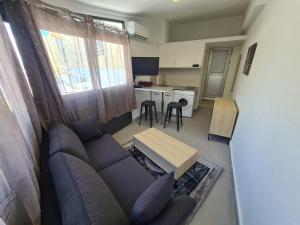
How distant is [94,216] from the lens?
66cm

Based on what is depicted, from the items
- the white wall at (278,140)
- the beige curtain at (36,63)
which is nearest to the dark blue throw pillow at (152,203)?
the white wall at (278,140)

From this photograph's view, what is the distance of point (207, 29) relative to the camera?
4.19 metres

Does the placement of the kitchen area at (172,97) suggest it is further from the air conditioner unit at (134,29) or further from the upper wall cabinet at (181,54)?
the air conditioner unit at (134,29)

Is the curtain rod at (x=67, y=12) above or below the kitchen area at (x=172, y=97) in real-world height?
above

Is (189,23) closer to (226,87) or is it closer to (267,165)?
(226,87)

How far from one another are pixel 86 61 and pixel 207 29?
392cm

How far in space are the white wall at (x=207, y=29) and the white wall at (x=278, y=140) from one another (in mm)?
2816

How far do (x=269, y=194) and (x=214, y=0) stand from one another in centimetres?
334

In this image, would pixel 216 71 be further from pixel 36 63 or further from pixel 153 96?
pixel 36 63

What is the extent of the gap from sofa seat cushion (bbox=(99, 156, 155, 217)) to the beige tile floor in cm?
68

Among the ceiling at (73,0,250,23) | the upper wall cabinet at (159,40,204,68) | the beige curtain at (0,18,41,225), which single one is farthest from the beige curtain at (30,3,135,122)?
the upper wall cabinet at (159,40,204,68)

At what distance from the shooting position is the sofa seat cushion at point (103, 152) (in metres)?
1.59

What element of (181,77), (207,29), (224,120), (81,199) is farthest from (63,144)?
(207,29)

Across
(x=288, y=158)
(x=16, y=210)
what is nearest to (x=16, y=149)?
(x=16, y=210)
